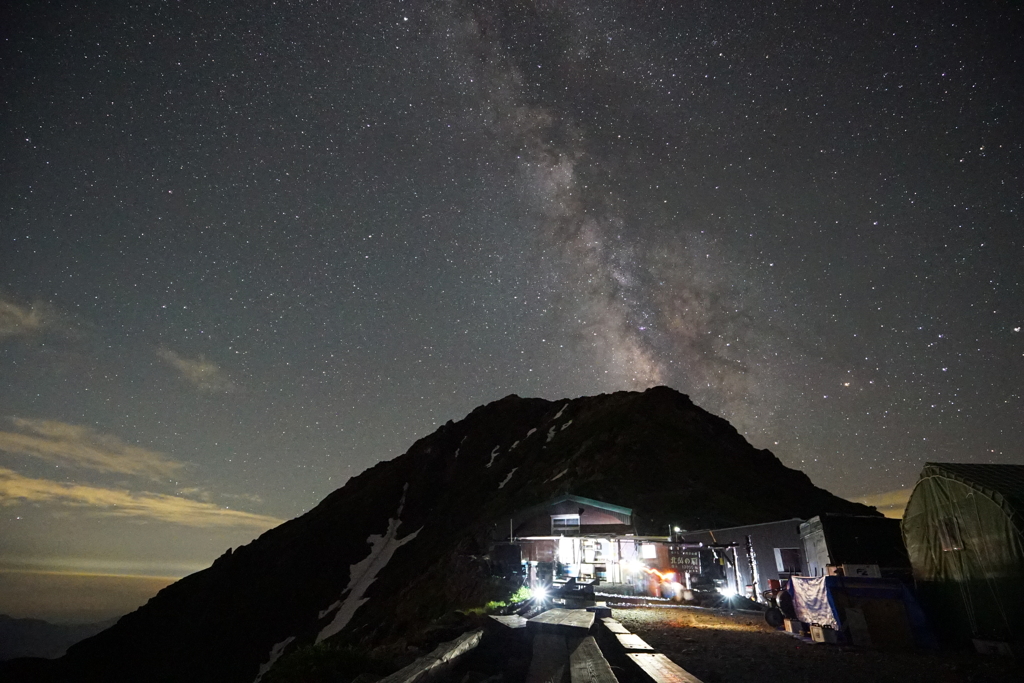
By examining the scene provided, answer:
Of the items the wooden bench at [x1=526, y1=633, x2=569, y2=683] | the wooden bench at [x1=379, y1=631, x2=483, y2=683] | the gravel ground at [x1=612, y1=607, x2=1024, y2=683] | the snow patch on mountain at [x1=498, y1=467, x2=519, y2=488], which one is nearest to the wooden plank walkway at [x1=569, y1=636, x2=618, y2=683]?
the wooden bench at [x1=526, y1=633, x2=569, y2=683]

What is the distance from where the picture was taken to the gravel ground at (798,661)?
10.4 meters

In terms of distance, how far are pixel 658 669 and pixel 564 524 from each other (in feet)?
124

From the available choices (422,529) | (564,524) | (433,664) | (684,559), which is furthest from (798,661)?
(422,529)

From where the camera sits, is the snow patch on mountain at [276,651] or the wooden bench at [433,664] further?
the snow patch on mountain at [276,651]

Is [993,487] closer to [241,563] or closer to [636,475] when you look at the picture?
[636,475]

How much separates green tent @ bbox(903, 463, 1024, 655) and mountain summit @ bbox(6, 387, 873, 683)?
34475 millimetres

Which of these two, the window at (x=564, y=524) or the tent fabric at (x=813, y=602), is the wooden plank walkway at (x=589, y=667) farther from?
the window at (x=564, y=524)

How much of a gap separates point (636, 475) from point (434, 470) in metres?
60.7

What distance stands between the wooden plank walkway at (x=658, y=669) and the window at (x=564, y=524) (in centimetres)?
3553

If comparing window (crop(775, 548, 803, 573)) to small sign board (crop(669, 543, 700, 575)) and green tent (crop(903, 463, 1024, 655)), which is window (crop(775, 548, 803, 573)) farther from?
green tent (crop(903, 463, 1024, 655))

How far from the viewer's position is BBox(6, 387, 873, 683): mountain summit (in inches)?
2290

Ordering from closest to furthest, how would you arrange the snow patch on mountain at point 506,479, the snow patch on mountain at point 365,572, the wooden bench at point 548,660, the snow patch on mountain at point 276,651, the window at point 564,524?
the wooden bench at point 548,660 → the window at point 564,524 → the snow patch on mountain at point 276,651 → the snow patch on mountain at point 365,572 → the snow patch on mountain at point 506,479

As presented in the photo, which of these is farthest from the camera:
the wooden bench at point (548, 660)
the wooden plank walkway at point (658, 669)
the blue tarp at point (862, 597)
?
the blue tarp at point (862, 597)

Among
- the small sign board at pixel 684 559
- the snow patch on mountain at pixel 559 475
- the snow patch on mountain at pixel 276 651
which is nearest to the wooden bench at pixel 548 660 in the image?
the small sign board at pixel 684 559
